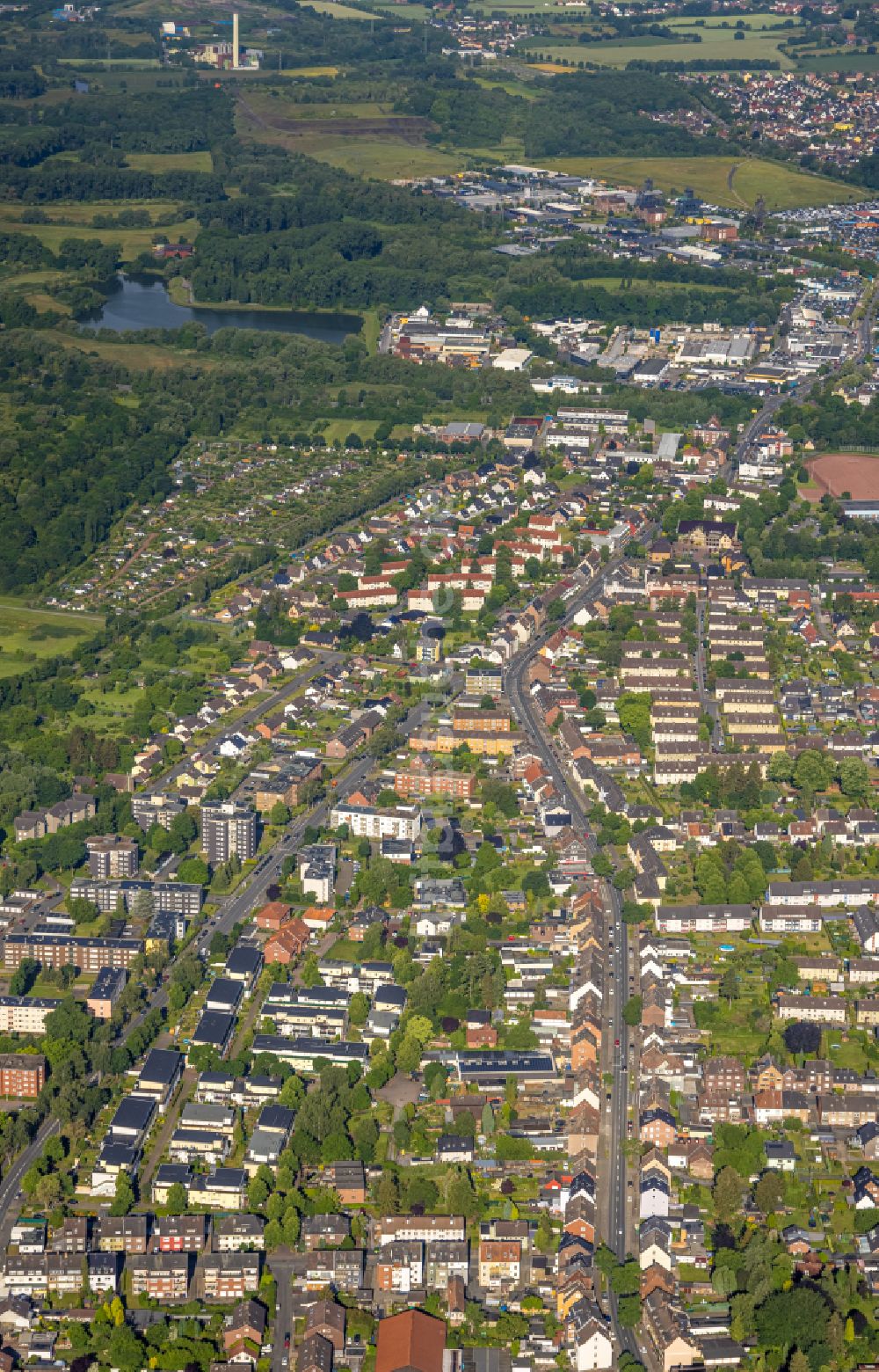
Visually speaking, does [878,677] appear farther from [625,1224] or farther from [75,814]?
[625,1224]

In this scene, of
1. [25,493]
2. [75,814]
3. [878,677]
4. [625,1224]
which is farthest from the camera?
[25,493]

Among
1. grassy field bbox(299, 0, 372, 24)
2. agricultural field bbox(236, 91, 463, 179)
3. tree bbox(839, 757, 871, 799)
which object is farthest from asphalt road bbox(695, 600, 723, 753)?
grassy field bbox(299, 0, 372, 24)

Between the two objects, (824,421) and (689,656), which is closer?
(689,656)

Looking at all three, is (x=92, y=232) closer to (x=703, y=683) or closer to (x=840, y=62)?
(x=703, y=683)

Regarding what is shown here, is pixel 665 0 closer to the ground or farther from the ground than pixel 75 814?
farther from the ground

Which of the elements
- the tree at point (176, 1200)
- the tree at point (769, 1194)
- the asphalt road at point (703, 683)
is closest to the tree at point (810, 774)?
the asphalt road at point (703, 683)

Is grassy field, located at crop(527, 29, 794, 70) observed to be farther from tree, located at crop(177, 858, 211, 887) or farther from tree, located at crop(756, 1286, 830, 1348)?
tree, located at crop(756, 1286, 830, 1348)

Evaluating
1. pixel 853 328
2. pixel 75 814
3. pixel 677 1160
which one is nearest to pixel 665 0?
pixel 853 328
